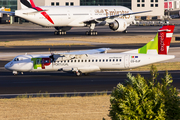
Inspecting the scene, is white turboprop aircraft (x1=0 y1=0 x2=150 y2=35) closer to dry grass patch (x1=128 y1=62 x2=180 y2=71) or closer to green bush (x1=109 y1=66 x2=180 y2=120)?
dry grass patch (x1=128 y1=62 x2=180 y2=71)

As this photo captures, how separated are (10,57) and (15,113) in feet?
117

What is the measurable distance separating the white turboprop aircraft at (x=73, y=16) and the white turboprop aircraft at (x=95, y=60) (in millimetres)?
42331

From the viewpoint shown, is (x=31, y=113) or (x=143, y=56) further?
(x=143, y=56)

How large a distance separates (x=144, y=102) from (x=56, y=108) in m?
12.2

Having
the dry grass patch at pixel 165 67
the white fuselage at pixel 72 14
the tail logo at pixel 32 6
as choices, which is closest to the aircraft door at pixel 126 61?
the dry grass patch at pixel 165 67

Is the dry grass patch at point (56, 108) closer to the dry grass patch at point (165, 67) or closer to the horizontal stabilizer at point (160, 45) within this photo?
the horizontal stabilizer at point (160, 45)

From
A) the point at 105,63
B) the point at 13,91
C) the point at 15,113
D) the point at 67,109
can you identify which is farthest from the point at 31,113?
the point at 105,63

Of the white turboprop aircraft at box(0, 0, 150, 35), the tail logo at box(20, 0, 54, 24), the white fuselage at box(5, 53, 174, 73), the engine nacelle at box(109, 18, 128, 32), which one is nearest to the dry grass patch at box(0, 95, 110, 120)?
the white fuselage at box(5, 53, 174, 73)

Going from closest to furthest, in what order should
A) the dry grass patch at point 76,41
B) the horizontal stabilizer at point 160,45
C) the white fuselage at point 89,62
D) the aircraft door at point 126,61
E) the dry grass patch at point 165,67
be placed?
the white fuselage at point 89,62
the aircraft door at point 126,61
the horizontal stabilizer at point 160,45
the dry grass patch at point 165,67
the dry grass patch at point 76,41

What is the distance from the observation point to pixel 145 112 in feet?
35.1

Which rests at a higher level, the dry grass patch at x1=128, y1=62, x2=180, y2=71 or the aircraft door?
the aircraft door

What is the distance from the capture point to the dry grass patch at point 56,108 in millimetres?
19655

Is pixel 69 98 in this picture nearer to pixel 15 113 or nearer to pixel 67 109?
pixel 67 109

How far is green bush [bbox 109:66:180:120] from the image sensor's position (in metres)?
10.6
